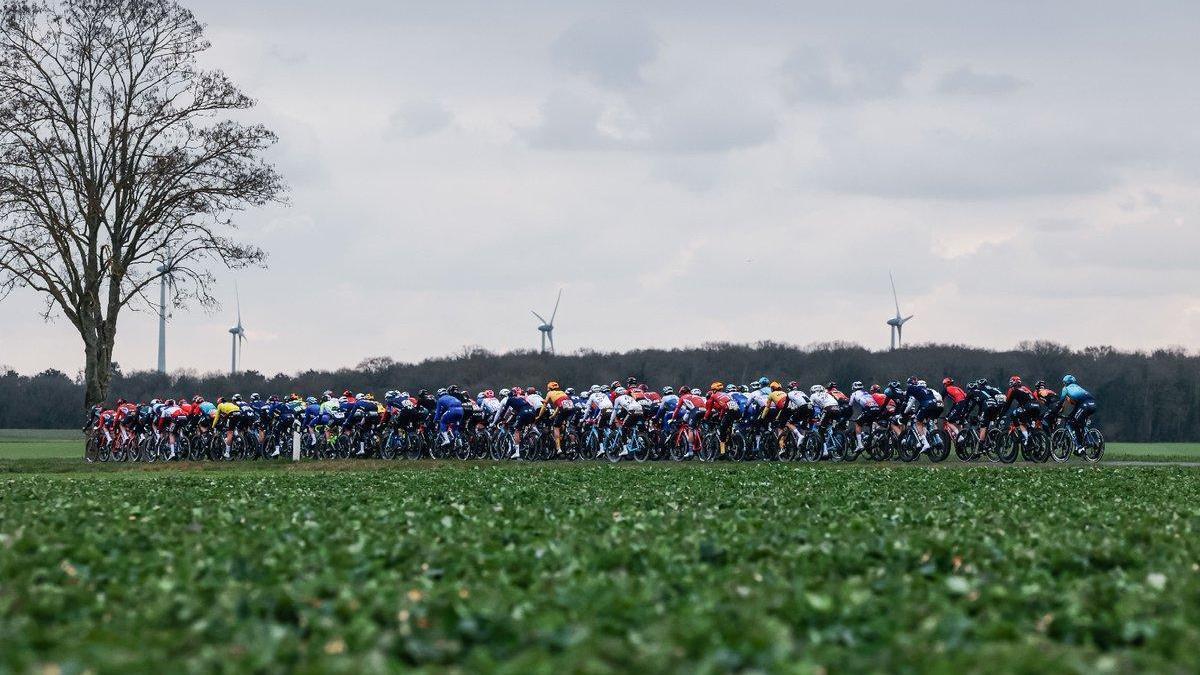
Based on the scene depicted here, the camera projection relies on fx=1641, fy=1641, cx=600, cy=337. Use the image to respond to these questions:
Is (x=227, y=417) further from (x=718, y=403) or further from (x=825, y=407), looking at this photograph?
(x=825, y=407)

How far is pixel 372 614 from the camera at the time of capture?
9773 millimetres

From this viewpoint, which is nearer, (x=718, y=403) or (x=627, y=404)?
(x=718, y=403)

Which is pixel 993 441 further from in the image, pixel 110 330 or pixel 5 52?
pixel 5 52

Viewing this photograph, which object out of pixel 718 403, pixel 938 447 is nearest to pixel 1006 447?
pixel 938 447

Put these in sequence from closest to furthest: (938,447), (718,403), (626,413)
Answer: (938,447) → (718,403) → (626,413)

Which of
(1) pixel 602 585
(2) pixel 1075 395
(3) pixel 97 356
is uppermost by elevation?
(3) pixel 97 356

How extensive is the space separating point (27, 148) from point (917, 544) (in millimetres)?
43229

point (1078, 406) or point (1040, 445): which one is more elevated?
point (1078, 406)

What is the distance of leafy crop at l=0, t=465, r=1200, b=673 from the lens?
8414 millimetres

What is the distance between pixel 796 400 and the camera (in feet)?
139

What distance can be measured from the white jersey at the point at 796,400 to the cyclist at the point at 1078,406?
6606 mm

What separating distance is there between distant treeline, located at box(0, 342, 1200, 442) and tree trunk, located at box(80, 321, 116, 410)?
72.5 meters

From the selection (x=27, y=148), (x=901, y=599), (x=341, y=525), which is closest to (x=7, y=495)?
(x=341, y=525)

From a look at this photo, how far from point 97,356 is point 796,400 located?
24.5m
